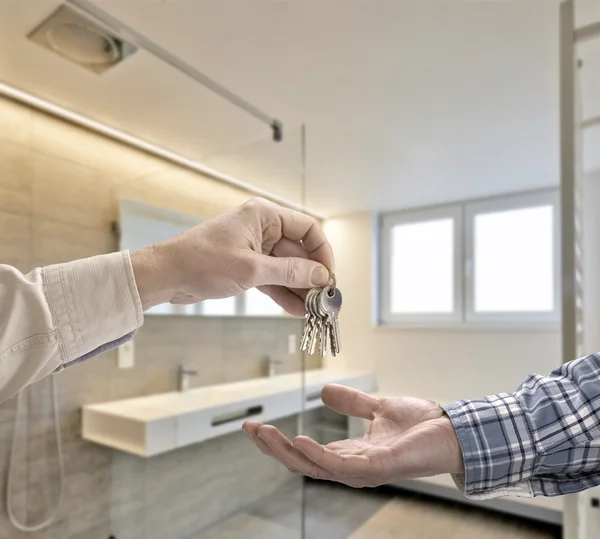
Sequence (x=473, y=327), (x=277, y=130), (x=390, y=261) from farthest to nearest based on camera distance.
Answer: (x=390, y=261) → (x=473, y=327) → (x=277, y=130)

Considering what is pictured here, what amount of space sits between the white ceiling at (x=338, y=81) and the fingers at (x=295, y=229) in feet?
2.35

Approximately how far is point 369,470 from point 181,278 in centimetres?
37

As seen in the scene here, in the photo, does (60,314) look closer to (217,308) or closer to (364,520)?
(217,308)

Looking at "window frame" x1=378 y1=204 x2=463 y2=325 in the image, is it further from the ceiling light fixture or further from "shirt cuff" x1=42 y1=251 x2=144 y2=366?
"shirt cuff" x1=42 y1=251 x2=144 y2=366

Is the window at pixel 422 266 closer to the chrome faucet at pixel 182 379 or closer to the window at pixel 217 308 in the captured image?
the window at pixel 217 308

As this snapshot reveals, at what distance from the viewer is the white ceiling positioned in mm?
1215

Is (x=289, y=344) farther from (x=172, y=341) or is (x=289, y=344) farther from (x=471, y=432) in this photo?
(x=471, y=432)

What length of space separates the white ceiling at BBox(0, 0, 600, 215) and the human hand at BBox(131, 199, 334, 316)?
2.47 ft

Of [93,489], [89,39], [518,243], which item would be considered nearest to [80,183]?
[89,39]

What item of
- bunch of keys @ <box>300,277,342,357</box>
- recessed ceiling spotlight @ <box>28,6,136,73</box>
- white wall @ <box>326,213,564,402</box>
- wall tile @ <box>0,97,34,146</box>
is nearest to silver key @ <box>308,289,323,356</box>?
bunch of keys @ <box>300,277,342,357</box>

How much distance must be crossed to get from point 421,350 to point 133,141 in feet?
6.96

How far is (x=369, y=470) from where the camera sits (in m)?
0.60

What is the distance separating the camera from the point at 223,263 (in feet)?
2.14

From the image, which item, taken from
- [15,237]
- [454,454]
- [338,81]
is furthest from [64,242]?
[454,454]
